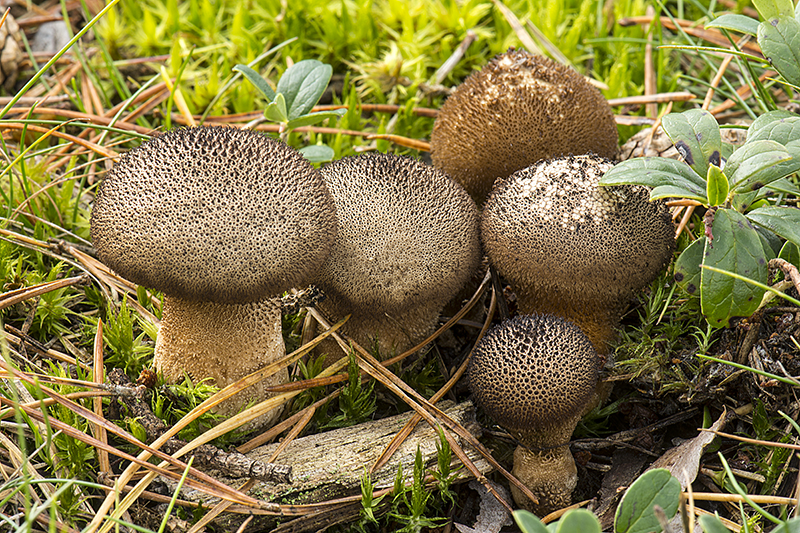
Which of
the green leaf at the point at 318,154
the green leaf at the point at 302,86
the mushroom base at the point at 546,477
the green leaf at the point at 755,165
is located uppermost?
the green leaf at the point at 302,86

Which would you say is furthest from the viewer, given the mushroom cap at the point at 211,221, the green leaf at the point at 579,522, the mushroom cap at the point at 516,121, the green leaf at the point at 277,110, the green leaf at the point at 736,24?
the green leaf at the point at 277,110

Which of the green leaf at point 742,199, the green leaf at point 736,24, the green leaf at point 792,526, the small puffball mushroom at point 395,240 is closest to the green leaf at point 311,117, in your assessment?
the small puffball mushroom at point 395,240

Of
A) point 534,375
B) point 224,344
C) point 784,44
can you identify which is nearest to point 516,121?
point 784,44

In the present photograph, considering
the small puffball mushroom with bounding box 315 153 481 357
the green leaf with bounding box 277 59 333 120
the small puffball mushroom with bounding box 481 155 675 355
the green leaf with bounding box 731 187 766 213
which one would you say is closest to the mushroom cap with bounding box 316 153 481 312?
the small puffball mushroom with bounding box 315 153 481 357

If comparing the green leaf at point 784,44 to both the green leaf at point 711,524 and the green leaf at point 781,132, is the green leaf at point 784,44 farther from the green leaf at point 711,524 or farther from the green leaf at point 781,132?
the green leaf at point 711,524

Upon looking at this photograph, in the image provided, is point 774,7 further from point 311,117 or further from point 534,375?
point 311,117
